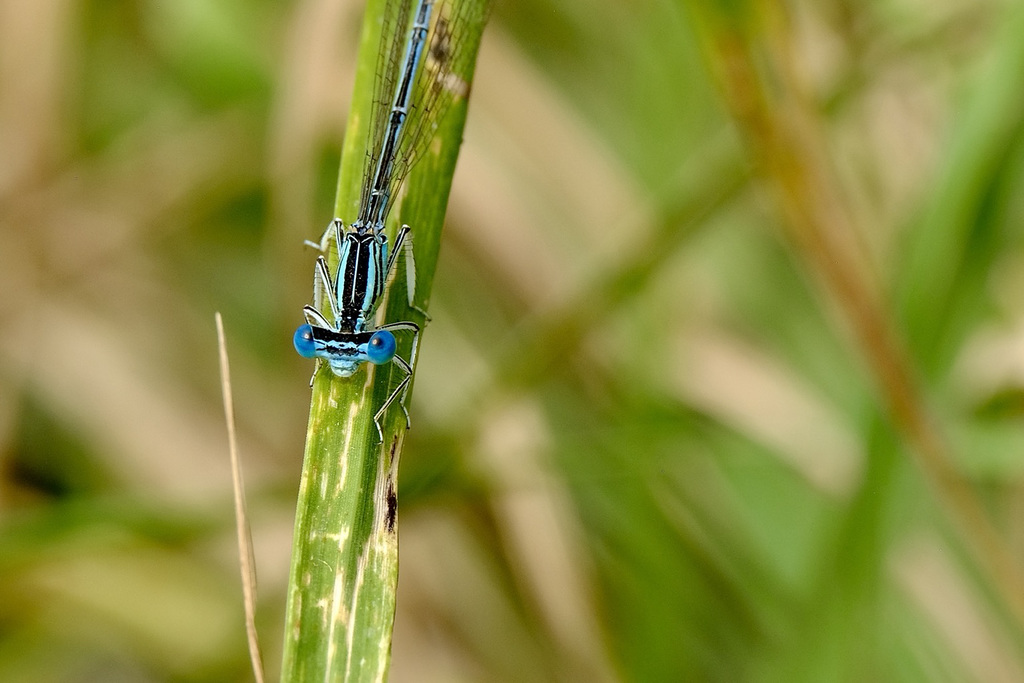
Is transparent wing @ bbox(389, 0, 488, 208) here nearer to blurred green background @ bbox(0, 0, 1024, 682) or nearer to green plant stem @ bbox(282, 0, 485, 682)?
green plant stem @ bbox(282, 0, 485, 682)

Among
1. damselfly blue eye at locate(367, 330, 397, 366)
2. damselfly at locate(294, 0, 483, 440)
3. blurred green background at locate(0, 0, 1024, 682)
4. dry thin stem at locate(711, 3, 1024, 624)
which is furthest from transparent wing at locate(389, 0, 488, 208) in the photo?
blurred green background at locate(0, 0, 1024, 682)

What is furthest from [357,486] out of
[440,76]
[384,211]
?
[440,76]

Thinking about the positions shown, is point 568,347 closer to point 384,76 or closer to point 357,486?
point 384,76

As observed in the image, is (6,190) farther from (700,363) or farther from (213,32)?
(700,363)

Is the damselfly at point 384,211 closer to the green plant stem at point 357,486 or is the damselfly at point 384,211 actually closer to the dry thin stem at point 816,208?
the green plant stem at point 357,486

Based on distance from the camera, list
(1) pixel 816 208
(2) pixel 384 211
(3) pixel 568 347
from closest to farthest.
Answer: (2) pixel 384 211 → (1) pixel 816 208 → (3) pixel 568 347

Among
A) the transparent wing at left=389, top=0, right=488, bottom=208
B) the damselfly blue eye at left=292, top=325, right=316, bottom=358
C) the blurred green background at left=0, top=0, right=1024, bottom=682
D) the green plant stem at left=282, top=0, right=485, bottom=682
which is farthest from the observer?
the blurred green background at left=0, top=0, right=1024, bottom=682
